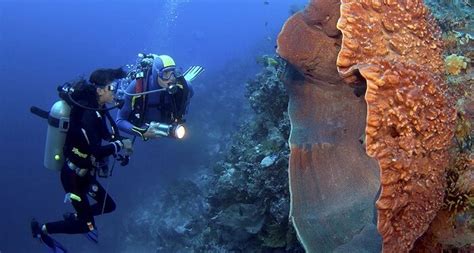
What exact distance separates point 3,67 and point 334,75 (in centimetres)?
4952

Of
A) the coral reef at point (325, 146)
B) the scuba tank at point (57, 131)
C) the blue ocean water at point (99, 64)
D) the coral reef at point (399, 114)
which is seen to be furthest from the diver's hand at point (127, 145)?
the blue ocean water at point (99, 64)

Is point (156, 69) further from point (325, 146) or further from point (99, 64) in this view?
point (99, 64)

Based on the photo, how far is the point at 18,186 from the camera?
24219 mm

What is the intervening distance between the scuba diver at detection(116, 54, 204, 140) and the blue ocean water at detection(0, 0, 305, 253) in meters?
4.03

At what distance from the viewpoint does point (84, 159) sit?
18.1 feet

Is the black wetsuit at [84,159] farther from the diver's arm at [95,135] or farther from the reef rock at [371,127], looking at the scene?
the reef rock at [371,127]

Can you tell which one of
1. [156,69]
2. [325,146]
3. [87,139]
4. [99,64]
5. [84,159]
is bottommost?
[99,64]

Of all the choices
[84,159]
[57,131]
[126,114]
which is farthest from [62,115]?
[126,114]

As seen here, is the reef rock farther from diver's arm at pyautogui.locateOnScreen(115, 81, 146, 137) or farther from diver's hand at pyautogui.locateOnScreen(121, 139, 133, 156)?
diver's arm at pyautogui.locateOnScreen(115, 81, 146, 137)

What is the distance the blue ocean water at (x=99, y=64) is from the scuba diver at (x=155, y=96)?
4.03m

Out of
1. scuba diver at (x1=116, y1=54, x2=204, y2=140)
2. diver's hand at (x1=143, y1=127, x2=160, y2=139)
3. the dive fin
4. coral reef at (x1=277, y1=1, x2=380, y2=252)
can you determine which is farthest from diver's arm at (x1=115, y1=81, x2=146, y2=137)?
coral reef at (x1=277, y1=1, x2=380, y2=252)

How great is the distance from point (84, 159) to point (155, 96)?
1720mm

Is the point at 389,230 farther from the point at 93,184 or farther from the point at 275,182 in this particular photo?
the point at 93,184

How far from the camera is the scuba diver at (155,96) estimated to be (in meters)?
6.36
